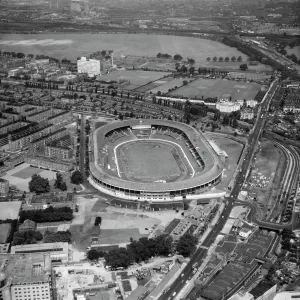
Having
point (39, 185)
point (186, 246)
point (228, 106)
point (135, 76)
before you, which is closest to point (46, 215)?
point (39, 185)

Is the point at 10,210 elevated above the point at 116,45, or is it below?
below

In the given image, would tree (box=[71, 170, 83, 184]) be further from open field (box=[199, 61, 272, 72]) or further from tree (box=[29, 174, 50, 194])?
open field (box=[199, 61, 272, 72])

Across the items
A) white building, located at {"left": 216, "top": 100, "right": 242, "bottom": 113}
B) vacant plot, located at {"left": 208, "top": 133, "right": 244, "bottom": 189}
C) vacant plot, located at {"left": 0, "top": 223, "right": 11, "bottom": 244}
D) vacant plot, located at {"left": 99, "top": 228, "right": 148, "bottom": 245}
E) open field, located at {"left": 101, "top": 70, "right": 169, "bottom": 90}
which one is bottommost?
vacant plot, located at {"left": 0, "top": 223, "right": 11, "bottom": 244}

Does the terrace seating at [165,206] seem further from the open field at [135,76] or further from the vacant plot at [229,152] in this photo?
the open field at [135,76]

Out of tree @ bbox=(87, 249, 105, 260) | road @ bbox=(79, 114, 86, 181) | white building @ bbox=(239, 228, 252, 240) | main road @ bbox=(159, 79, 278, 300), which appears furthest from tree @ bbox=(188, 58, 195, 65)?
tree @ bbox=(87, 249, 105, 260)

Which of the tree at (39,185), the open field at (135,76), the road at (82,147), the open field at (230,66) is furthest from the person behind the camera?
the open field at (230,66)

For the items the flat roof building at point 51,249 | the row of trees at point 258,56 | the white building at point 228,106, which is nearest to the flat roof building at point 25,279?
the flat roof building at point 51,249

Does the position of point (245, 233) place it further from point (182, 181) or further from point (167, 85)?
point (167, 85)
